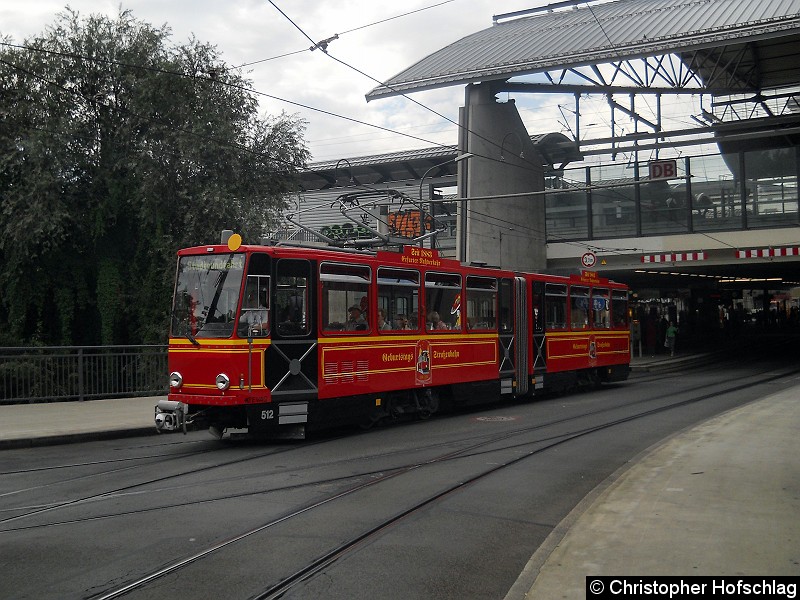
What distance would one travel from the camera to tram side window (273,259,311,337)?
1315 cm

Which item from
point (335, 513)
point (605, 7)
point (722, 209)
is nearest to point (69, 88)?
point (335, 513)

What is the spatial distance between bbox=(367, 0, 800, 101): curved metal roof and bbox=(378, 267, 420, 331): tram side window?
11491 mm

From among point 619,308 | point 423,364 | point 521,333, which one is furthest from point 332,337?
point 619,308

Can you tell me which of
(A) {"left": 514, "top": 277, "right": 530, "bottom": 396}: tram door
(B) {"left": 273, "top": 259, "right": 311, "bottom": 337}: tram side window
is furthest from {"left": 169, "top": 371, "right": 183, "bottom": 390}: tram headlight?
(A) {"left": 514, "top": 277, "right": 530, "bottom": 396}: tram door

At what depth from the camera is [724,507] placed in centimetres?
776

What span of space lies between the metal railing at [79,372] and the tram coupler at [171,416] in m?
5.75

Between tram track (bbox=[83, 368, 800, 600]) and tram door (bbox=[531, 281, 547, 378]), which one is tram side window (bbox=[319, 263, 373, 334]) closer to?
tram track (bbox=[83, 368, 800, 600])

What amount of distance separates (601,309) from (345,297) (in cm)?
1230

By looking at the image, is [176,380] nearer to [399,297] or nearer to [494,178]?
[399,297]

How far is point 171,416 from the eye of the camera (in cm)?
1263

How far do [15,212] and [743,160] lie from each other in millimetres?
27171

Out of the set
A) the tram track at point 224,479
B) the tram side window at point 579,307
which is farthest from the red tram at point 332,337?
the tram side window at point 579,307

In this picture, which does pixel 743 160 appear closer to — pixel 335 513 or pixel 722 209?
pixel 722 209

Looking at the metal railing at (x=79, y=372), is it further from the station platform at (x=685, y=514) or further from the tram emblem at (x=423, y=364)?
the tram emblem at (x=423, y=364)
